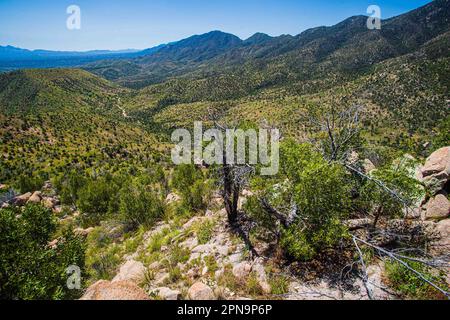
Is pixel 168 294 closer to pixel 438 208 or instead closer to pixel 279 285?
pixel 279 285

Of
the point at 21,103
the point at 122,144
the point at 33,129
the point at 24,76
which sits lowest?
the point at 122,144

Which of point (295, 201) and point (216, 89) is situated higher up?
point (216, 89)

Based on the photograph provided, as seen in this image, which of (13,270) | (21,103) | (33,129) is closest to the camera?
(13,270)

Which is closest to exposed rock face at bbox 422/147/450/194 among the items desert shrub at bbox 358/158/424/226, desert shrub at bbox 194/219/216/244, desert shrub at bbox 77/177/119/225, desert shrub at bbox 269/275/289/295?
desert shrub at bbox 358/158/424/226

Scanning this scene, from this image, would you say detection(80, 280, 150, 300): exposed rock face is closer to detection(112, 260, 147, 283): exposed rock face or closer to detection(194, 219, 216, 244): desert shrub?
detection(112, 260, 147, 283): exposed rock face

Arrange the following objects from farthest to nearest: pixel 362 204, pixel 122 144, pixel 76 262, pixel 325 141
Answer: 1. pixel 122 144
2. pixel 325 141
3. pixel 76 262
4. pixel 362 204

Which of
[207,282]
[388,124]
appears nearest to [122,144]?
[207,282]
